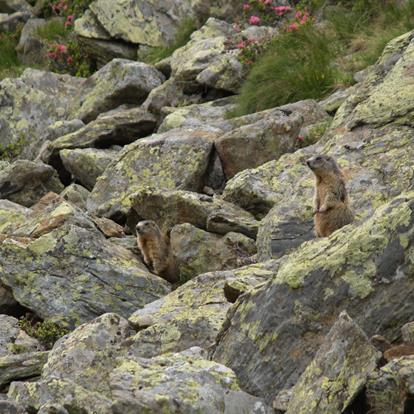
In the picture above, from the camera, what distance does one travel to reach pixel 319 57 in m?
22.8

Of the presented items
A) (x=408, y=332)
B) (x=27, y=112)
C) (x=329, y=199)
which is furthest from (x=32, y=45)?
(x=408, y=332)

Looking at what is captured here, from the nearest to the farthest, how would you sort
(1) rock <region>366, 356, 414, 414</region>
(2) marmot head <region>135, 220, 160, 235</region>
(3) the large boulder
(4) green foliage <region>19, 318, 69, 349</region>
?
(1) rock <region>366, 356, 414, 414</region>, (3) the large boulder, (4) green foliage <region>19, 318, 69, 349</region>, (2) marmot head <region>135, 220, 160, 235</region>

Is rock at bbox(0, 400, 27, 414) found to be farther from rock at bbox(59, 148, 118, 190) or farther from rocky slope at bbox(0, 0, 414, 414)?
rock at bbox(59, 148, 118, 190)

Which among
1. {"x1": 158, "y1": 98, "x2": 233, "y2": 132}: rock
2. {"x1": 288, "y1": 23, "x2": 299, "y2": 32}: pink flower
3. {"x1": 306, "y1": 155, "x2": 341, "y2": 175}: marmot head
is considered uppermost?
{"x1": 306, "y1": 155, "x2": 341, "y2": 175}: marmot head

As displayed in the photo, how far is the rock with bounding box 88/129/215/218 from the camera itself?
1950 cm

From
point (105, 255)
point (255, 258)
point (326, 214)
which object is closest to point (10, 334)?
point (105, 255)

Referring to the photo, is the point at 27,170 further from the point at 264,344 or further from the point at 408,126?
the point at 264,344

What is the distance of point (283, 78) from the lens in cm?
2255

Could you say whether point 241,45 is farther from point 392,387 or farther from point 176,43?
point 392,387

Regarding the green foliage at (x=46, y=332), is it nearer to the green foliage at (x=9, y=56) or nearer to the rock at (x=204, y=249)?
the rock at (x=204, y=249)

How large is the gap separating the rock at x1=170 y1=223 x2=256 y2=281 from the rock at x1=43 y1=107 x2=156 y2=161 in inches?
281

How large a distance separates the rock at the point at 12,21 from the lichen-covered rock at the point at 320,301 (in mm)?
28179

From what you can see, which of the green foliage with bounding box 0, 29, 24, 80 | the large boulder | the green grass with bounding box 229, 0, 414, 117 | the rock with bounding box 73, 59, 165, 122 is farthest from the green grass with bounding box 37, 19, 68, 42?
the large boulder

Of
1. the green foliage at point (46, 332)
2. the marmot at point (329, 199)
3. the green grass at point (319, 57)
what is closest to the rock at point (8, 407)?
the green foliage at point (46, 332)
